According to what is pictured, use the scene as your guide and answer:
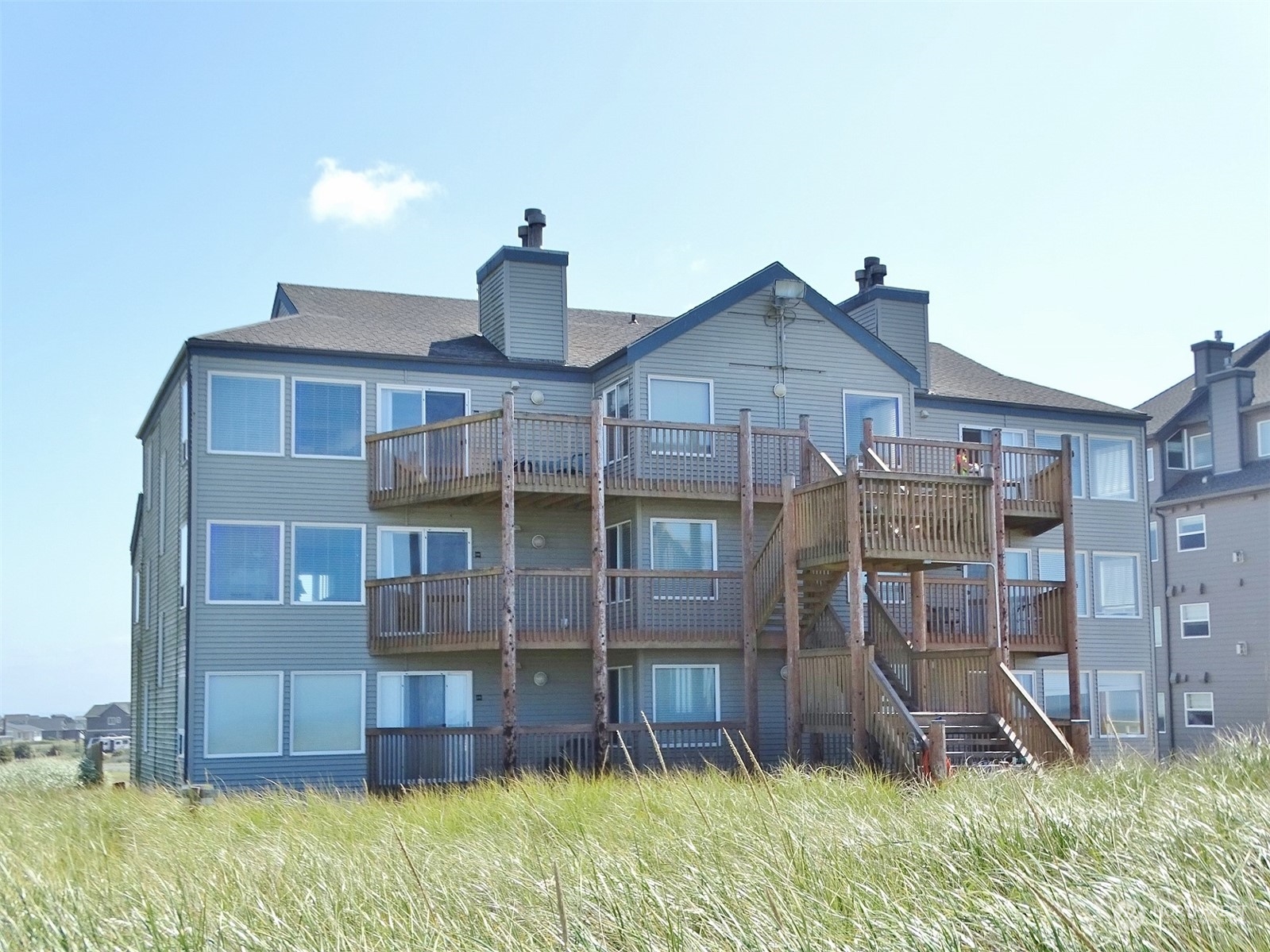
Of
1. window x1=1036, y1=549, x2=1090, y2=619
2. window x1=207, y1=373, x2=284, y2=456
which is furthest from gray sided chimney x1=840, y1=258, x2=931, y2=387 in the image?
window x1=207, y1=373, x2=284, y2=456

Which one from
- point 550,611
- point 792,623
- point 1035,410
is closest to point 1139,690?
point 1035,410

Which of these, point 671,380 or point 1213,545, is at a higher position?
point 671,380

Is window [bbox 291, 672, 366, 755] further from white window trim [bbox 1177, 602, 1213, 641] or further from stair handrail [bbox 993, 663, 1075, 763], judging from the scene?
white window trim [bbox 1177, 602, 1213, 641]

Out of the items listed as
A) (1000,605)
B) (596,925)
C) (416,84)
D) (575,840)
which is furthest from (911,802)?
(1000,605)

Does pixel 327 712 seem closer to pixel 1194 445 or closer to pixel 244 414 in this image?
pixel 244 414

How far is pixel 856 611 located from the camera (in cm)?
2022

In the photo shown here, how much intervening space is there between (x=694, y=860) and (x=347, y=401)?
17250mm

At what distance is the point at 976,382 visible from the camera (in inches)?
1198

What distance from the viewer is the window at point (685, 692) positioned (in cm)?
2480

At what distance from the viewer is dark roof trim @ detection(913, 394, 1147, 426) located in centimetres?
2864

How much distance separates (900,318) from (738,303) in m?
5.36

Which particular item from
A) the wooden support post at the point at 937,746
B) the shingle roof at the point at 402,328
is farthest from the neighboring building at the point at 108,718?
the wooden support post at the point at 937,746

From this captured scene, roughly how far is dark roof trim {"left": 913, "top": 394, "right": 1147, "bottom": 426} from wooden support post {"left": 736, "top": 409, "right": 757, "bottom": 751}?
5828mm

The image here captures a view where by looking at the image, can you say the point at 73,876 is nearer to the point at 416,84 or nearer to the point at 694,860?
the point at 694,860
